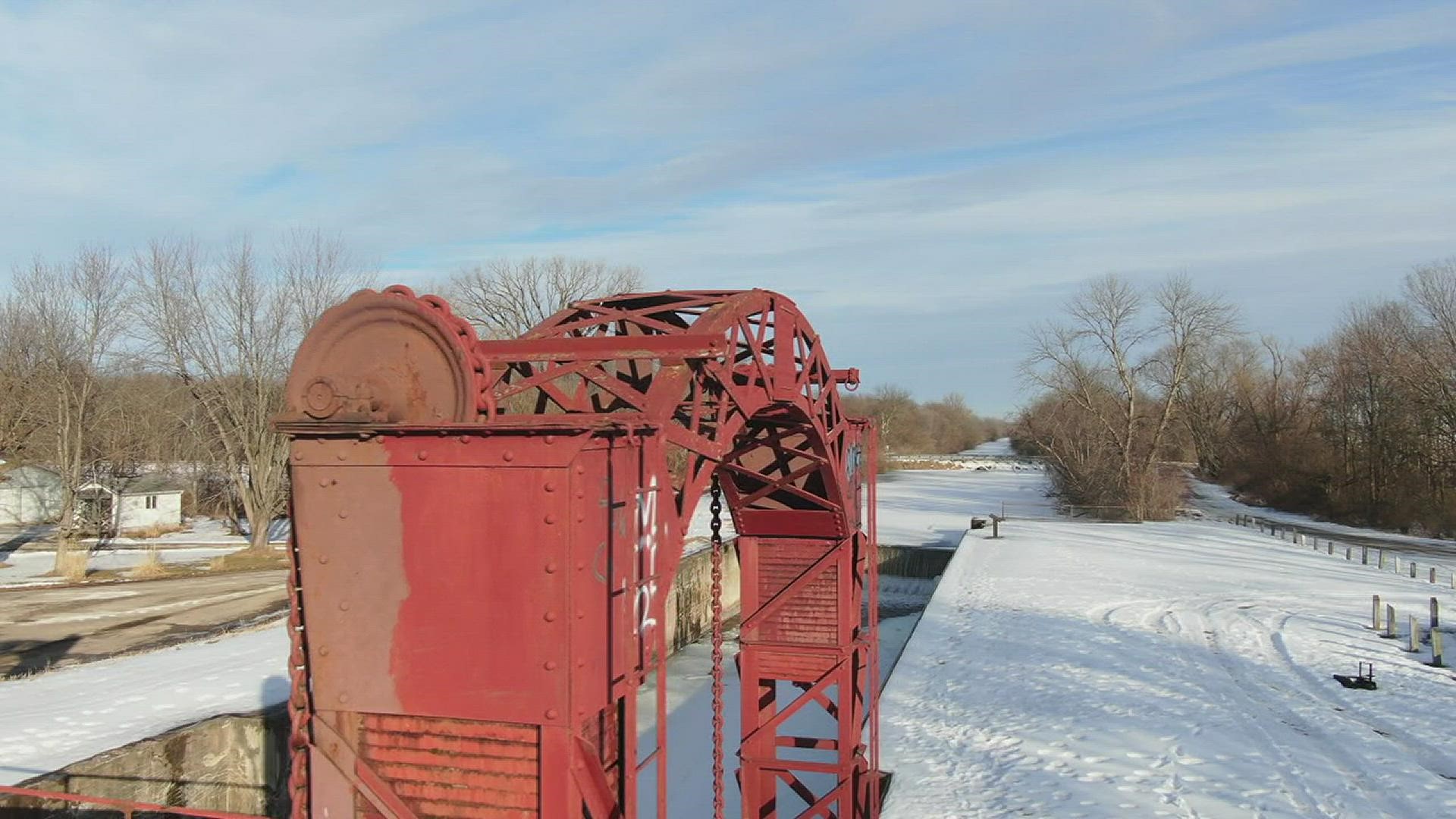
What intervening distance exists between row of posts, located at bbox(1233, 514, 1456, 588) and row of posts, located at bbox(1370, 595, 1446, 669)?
6472mm

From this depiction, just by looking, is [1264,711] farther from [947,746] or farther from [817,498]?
[817,498]

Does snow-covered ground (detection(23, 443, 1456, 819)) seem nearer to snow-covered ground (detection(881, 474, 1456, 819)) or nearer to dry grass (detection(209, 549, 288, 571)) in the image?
snow-covered ground (detection(881, 474, 1456, 819))

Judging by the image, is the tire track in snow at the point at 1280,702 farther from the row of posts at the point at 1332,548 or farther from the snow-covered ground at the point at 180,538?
the snow-covered ground at the point at 180,538

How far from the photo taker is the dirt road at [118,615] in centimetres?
1714

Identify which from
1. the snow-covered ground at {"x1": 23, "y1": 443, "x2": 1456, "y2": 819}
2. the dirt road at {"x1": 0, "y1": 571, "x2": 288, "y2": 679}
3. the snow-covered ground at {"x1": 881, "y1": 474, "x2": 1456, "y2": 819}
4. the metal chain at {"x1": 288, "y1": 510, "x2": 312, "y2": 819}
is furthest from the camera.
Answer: the dirt road at {"x1": 0, "y1": 571, "x2": 288, "y2": 679}

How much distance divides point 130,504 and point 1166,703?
4020 centimetres

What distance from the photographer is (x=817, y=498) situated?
11.2 meters

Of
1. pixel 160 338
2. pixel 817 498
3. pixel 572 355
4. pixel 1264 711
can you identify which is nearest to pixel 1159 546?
pixel 1264 711

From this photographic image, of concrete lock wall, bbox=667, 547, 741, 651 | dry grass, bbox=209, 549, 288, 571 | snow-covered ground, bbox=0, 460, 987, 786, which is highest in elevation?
snow-covered ground, bbox=0, 460, 987, 786

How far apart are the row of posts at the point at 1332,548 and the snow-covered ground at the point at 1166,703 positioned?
186 cm

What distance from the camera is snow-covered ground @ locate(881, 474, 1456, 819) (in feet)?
39.8

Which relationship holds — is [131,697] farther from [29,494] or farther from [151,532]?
[29,494]

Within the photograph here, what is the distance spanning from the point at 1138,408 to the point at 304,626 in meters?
57.1

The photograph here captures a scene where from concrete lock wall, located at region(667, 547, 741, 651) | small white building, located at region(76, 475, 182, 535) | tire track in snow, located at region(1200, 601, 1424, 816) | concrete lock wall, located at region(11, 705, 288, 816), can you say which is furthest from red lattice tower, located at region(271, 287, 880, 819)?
small white building, located at region(76, 475, 182, 535)
